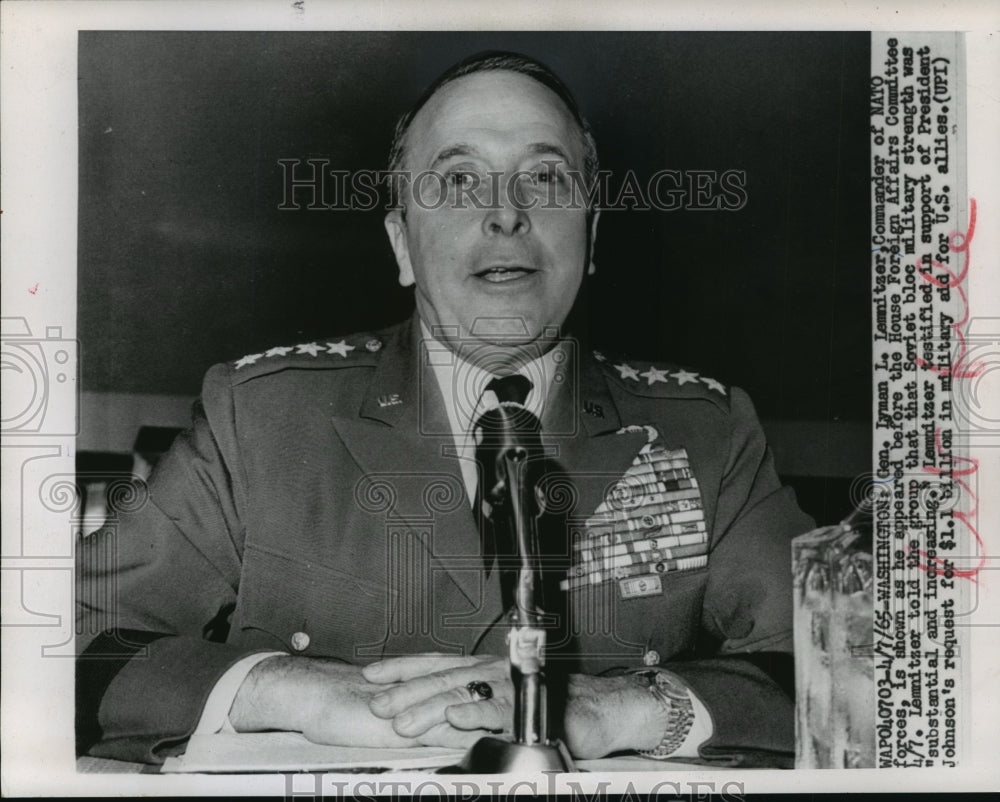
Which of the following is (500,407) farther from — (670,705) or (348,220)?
(670,705)

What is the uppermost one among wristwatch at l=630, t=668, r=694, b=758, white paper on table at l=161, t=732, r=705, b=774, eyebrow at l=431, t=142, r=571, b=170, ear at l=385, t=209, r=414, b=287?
eyebrow at l=431, t=142, r=571, b=170

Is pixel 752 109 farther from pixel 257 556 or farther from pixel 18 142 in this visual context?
pixel 18 142

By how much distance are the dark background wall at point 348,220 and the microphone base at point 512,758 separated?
74 centimetres

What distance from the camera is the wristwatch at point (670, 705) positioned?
202cm

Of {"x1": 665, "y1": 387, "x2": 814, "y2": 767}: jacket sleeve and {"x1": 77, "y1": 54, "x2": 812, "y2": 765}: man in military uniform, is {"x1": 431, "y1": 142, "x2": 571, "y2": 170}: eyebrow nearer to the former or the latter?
{"x1": 77, "y1": 54, "x2": 812, "y2": 765}: man in military uniform

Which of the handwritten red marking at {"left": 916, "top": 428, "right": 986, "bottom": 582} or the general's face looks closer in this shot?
the general's face

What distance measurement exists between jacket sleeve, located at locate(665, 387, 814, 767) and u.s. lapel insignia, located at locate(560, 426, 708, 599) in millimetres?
58

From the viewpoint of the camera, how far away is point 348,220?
2.11 m

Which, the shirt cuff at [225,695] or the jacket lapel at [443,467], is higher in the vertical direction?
the jacket lapel at [443,467]

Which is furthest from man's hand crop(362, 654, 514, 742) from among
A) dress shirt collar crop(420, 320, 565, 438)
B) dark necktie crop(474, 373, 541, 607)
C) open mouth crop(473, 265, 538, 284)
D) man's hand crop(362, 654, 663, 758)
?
open mouth crop(473, 265, 538, 284)

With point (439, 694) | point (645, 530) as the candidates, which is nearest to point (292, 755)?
point (439, 694)

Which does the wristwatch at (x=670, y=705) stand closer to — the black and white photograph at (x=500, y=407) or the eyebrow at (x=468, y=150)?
the black and white photograph at (x=500, y=407)

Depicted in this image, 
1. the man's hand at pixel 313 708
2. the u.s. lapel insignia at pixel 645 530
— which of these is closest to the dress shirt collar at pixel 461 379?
the u.s. lapel insignia at pixel 645 530

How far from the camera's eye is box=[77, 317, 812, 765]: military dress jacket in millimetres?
2031
